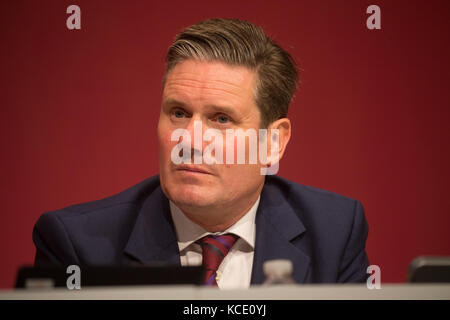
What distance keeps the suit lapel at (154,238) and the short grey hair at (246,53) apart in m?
0.52

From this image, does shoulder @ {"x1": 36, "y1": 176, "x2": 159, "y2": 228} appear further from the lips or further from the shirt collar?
the lips

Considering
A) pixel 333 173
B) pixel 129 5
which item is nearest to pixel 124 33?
pixel 129 5

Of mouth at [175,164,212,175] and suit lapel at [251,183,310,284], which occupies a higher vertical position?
mouth at [175,164,212,175]

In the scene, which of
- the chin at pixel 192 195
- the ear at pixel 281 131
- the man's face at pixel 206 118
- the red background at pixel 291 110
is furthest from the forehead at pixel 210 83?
the red background at pixel 291 110

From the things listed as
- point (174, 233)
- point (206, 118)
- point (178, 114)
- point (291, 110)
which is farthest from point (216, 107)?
point (291, 110)

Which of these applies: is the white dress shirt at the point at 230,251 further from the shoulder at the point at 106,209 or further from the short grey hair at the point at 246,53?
the short grey hair at the point at 246,53

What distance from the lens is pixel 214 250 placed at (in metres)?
1.95

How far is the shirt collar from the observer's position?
201 centimetres

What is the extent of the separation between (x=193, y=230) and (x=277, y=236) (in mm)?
323

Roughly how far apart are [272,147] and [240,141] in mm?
220

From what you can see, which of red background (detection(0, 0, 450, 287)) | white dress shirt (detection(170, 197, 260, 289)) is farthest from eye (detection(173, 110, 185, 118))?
red background (detection(0, 0, 450, 287))

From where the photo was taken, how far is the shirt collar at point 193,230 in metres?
2.01

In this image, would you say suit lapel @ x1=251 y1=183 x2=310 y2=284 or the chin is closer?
the chin

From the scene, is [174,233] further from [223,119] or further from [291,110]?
[291,110]
